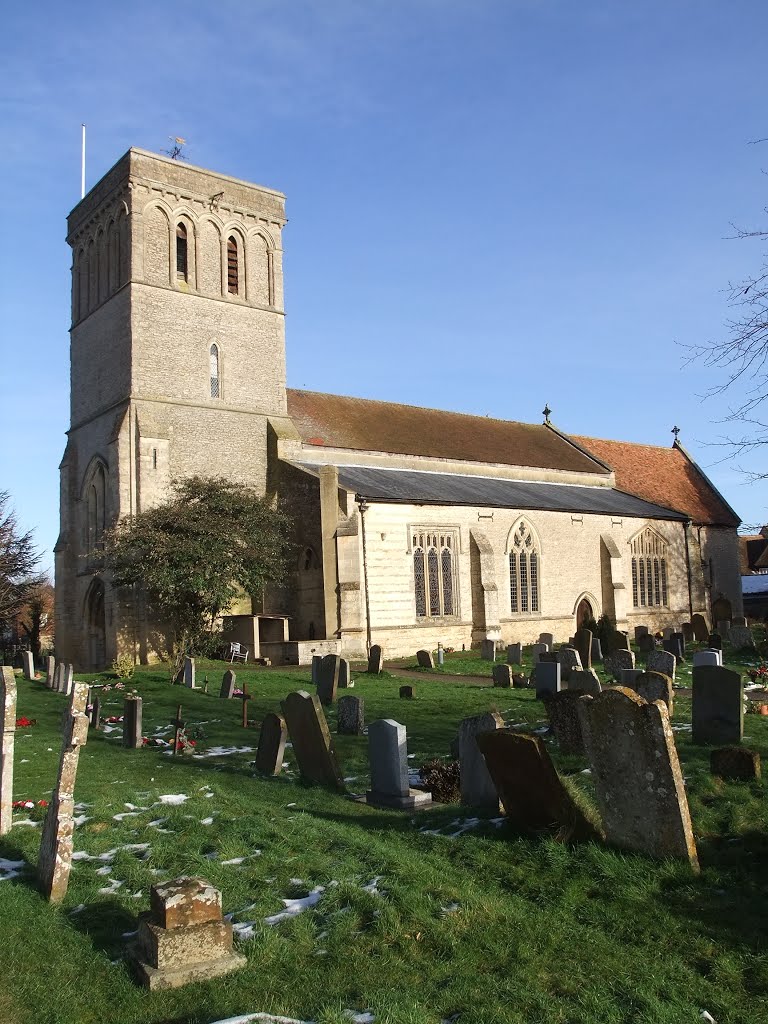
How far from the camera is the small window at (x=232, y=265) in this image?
31375 millimetres

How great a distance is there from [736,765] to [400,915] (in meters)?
3.81

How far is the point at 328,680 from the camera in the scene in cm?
1605

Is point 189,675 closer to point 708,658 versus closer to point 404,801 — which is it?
point 708,658

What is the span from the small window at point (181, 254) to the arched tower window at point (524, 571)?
14.8 meters

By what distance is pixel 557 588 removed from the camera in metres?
32.7

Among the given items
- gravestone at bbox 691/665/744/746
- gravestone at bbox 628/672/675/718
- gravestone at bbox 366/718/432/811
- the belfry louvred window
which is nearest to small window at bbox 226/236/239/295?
the belfry louvred window

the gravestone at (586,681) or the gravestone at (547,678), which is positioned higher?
the gravestone at (586,681)

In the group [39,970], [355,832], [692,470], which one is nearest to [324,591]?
[355,832]

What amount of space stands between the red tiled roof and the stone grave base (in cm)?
3373

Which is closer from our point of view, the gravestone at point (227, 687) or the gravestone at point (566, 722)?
the gravestone at point (566, 722)

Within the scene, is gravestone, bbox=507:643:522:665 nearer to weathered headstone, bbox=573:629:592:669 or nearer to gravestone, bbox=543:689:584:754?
weathered headstone, bbox=573:629:592:669

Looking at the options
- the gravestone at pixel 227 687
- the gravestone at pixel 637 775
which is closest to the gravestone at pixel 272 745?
the gravestone at pixel 637 775

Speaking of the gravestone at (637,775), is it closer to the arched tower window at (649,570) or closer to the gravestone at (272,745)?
the gravestone at (272,745)

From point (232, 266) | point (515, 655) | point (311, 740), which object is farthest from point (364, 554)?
point (311, 740)
